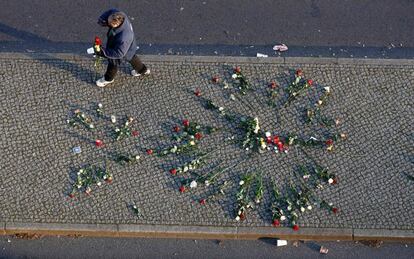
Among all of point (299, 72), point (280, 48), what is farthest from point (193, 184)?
point (280, 48)

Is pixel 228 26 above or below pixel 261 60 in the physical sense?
above

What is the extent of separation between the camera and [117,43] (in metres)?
8.27

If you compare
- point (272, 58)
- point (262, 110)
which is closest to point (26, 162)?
point (262, 110)

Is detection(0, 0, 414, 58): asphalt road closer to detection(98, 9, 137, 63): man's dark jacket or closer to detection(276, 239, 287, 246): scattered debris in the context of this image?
detection(98, 9, 137, 63): man's dark jacket

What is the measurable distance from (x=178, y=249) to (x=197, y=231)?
423 millimetres

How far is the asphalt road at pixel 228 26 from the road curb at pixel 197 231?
3.43m

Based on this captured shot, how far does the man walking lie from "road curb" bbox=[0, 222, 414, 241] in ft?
8.76

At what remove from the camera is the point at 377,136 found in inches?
358

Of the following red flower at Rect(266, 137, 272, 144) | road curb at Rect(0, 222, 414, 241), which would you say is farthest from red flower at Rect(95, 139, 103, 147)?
red flower at Rect(266, 137, 272, 144)

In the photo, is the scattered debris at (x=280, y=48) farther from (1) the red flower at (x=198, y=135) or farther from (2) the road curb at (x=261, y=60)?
(1) the red flower at (x=198, y=135)

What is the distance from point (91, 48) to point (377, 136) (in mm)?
5433

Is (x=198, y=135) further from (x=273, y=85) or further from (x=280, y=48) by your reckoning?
(x=280, y=48)

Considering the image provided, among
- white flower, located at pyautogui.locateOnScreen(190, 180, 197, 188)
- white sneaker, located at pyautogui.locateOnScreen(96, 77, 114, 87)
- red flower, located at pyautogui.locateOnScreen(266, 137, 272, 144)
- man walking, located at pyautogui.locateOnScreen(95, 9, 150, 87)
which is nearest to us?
man walking, located at pyautogui.locateOnScreen(95, 9, 150, 87)

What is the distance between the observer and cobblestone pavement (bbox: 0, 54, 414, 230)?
8.40 metres
